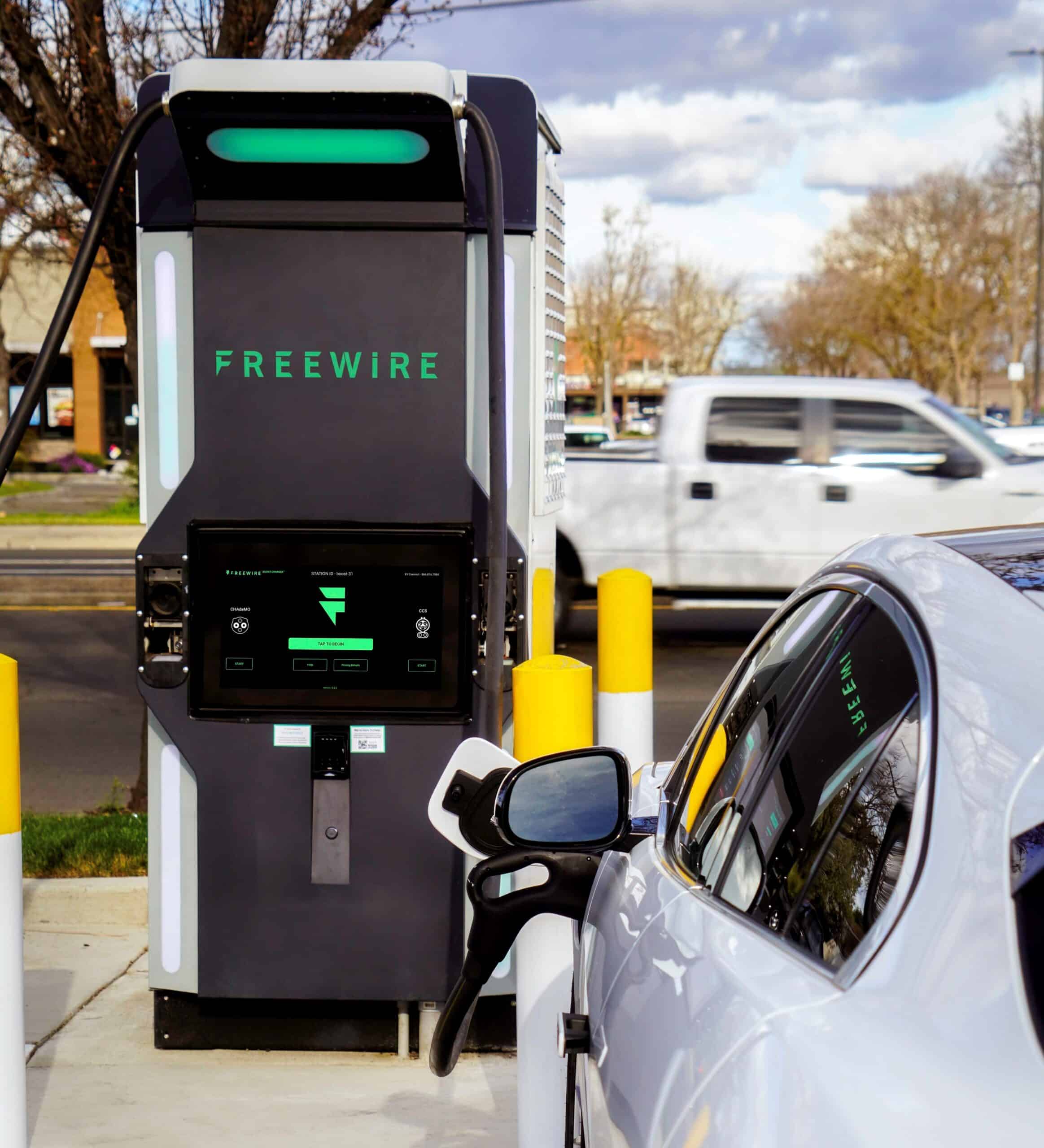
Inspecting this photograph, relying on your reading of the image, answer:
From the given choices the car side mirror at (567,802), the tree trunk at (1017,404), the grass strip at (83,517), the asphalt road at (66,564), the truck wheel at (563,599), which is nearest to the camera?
the car side mirror at (567,802)

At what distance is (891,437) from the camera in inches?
473

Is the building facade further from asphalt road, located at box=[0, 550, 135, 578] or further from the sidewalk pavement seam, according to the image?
the sidewalk pavement seam

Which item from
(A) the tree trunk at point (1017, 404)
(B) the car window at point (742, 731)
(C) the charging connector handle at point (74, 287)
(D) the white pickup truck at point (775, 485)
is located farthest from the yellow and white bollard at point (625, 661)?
(A) the tree trunk at point (1017, 404)

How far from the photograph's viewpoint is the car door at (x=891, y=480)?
11906 millimetres

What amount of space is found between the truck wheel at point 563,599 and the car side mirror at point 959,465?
3011 mm

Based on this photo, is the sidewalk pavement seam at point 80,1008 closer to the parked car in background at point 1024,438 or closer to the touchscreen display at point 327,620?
the touchscreen display at point 327,620

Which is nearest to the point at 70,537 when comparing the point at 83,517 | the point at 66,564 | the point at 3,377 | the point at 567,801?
the point at 83,517

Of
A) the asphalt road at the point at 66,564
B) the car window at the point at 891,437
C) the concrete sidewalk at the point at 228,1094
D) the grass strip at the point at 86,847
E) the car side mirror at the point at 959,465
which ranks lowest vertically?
the concrete sidewalk at the point at 228,1094

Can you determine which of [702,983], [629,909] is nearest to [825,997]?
[702,983]

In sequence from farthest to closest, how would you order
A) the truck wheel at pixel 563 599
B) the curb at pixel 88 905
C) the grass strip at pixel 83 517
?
the grass strip at pixel 83 517, the truck wheel at pixel 563 599, the curb at pixel 88 905

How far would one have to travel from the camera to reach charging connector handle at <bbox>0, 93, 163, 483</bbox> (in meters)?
3.55

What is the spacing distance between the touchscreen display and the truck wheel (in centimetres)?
810

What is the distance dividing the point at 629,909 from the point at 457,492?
6.83 ft

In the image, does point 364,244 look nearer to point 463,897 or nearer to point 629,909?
point 463,897
